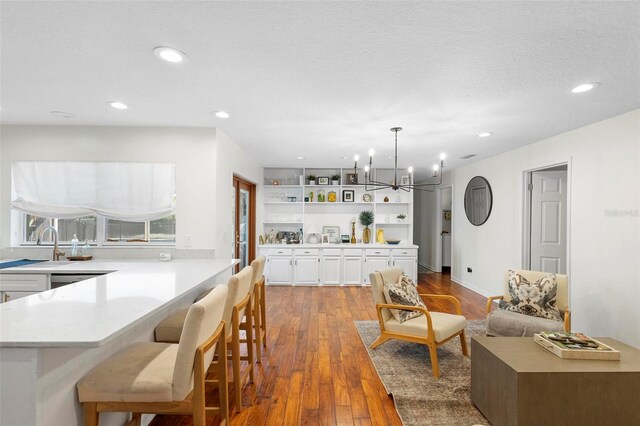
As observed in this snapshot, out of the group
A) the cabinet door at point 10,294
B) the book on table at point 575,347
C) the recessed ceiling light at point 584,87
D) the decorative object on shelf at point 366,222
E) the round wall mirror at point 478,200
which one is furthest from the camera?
the decorative object on shelf at point 366,222

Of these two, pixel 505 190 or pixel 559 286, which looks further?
pixel 505 190

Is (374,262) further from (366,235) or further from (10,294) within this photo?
(10,294)

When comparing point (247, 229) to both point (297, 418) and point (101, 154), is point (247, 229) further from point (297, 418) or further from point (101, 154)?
point (297, 418)

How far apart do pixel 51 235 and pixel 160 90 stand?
8.17 feet

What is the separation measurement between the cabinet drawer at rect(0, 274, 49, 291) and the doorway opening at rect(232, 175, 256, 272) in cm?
222

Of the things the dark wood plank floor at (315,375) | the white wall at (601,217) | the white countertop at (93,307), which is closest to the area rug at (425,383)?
the dark wood plank floor at (315,375)

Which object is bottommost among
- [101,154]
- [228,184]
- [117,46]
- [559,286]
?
[559,286]

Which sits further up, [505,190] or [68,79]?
[68,79]

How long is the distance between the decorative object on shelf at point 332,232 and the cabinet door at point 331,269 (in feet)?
2.16

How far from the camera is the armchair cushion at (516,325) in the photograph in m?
2.87

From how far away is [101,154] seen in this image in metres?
3.69

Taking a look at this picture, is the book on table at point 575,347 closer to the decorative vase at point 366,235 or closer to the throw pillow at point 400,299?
the throw pillow at point 400,299

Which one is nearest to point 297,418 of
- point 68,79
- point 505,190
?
point 68,79

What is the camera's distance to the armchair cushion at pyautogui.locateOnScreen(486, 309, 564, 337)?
2.87m
